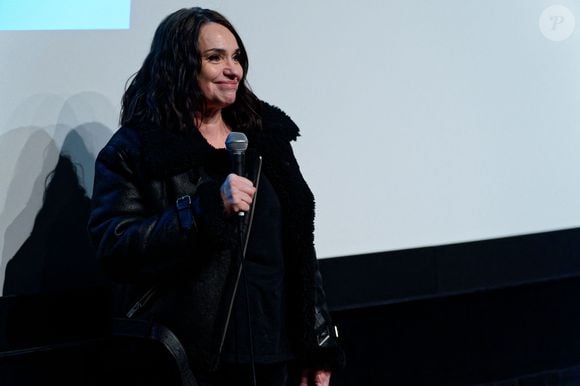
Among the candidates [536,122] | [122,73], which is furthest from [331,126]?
[536,122]

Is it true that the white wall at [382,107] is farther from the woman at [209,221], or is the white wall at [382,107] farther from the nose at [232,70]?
the nose at [232,70]

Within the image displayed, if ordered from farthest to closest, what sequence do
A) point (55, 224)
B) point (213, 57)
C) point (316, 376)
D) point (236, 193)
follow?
point (55, 224) → point (316, 376) → point (213, 57) → point (236, 193)

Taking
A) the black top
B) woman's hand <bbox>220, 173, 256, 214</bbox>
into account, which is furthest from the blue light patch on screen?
woman's hand <bbox>220, 173, 256, 214</bbox>

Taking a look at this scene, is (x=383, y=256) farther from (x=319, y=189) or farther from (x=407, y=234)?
(x=319, y=189)

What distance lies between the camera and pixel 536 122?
122 inches

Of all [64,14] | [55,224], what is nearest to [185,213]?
[55,224]

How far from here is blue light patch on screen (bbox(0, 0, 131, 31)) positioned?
6.92 ft

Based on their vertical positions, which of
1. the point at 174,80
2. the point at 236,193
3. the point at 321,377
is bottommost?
the point at 321,377

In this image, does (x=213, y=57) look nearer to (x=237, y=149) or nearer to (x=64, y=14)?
(x=237, y=149)

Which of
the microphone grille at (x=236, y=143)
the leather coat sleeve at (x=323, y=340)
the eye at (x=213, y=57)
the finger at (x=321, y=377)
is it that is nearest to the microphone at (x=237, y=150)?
the microphone grille at (x=236, y=143)

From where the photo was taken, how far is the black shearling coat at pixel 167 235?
5.44 feet

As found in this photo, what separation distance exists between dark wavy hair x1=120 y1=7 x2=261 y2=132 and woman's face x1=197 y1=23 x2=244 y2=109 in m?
0.01

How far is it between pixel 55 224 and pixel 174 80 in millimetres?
560

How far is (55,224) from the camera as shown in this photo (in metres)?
2.16
